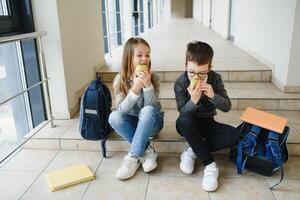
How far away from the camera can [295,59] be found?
2.63 metres

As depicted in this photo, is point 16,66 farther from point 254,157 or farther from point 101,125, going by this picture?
point 254,157

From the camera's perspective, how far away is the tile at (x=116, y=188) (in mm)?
1690

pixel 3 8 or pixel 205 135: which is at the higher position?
pixel 3 8

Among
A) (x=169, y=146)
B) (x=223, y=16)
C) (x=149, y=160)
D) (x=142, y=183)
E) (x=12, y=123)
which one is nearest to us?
(x=142, y=183)

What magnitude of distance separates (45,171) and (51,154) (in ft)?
0.78

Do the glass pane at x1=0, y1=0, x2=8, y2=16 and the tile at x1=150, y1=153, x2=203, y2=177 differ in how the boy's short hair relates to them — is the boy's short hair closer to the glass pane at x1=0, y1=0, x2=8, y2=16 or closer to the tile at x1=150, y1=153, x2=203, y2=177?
the tile at x1=150, y1=153, x2=203, y2=177

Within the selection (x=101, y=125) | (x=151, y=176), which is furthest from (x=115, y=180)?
(x=101, y=125)

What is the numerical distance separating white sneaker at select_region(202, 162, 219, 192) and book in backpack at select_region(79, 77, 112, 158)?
0.75 m

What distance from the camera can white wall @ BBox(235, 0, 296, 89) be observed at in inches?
107

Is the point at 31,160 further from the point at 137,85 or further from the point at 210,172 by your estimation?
the point at 210,172

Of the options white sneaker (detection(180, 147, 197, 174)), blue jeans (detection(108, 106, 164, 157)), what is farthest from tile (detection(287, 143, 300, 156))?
blue jeans (detection(108, 106, 164, 157))

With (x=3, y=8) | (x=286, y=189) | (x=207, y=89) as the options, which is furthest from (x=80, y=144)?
(x=286, y=189)

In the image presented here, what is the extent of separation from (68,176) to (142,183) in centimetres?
48

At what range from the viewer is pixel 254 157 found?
1807mm
